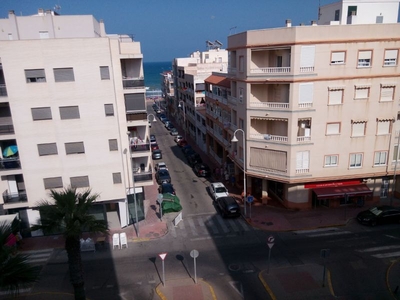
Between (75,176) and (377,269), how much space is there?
78.1ft

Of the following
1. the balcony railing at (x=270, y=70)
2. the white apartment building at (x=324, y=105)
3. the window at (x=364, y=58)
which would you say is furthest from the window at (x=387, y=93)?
the balcony railing at (x=270, y=70)

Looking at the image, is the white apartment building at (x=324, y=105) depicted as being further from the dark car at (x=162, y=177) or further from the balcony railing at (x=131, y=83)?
the dark car at (x=162, y=177)

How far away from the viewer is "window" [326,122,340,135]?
1165 inches

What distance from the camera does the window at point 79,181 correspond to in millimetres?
27112

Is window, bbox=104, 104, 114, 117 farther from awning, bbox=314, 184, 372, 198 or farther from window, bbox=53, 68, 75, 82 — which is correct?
awning, bbox=314, 184, 372, 198

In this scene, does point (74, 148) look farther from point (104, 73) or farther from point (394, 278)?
point (394, 278)

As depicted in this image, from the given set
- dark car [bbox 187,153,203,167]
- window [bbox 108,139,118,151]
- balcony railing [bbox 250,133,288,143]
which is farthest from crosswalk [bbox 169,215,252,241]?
dark car [bbox 187,153,203,167]

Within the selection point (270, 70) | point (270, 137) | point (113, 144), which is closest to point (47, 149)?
point (113, 144)

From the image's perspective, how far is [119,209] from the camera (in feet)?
95.8

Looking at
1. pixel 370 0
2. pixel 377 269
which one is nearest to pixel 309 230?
pixel 377 269

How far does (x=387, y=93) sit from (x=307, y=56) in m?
8.66

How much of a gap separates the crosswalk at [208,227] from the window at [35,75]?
53.6ft

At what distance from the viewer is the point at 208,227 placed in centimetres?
2898

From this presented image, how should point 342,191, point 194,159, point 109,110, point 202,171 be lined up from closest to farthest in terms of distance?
point 109,110 < point 342,191 < point 202,171 < point 194,159
